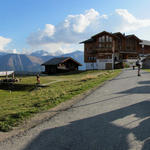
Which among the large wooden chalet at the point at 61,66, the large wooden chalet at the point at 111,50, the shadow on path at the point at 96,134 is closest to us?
the shadow on path at the point at 96,134

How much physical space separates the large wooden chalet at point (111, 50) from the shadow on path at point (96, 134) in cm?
4291

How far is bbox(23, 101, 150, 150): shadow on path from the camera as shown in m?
3.58

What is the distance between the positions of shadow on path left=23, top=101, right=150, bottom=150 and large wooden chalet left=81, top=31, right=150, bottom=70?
141ft

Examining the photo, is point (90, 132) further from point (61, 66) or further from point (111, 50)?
point (61, 66)

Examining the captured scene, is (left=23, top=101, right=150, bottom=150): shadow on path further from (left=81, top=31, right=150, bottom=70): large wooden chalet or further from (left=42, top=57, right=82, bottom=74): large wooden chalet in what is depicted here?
(left=42, top=57, right=82, bottom=74): large wooden chalet

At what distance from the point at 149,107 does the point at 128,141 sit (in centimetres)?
336

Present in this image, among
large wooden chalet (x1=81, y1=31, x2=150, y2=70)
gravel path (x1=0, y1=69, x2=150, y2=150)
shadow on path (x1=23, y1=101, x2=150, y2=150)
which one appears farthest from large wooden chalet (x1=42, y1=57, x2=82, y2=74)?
shadow on path (x1=23, y1=101, x2=150, y2=150)

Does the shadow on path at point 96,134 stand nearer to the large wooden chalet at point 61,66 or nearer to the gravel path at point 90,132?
the gravel path at point 90,132

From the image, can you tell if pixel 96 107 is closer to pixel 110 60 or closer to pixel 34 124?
pixel 34 124

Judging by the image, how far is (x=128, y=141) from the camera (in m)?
3.72

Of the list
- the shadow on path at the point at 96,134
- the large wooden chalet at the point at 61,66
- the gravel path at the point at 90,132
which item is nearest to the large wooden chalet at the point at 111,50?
the large wooden chalet at the point at 61,66

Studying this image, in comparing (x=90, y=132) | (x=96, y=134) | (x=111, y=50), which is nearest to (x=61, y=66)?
(x=111, y=50)

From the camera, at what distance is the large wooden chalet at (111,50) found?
47656 mm

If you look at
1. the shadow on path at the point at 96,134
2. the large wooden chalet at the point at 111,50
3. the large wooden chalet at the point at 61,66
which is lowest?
the shadow on path at the point at 96,134
